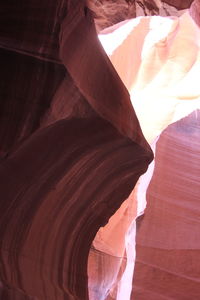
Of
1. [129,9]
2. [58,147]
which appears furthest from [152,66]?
[58,147]

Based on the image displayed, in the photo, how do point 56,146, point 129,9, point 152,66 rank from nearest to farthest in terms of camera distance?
point 56,146
point 129,9
point 152,66

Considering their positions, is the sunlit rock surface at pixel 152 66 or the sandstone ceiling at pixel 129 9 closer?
the sandstone ceiling at pixel 129 9

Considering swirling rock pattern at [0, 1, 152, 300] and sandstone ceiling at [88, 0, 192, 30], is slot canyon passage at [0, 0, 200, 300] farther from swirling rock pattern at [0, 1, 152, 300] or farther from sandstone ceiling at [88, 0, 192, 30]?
sandstone ceiling at [88, 0, 192, 30]

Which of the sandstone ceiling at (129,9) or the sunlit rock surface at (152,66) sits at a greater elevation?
the sandstone ceiling at (129,9)

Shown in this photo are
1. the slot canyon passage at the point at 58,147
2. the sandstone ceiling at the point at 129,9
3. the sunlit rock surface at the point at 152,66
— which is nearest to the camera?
the slot canyon passage at the point at 58,147

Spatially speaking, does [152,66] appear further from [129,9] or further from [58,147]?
[58,147]

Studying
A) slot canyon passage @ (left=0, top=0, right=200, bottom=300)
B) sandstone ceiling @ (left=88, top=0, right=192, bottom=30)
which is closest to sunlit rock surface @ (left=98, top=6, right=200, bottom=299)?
sandstone ceiling @ (left=88, top=0, right=192, bottom=30)

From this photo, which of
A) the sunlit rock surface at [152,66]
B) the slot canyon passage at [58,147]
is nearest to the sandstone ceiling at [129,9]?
the sunlit rock surface at [152,66]

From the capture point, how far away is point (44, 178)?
733 mm

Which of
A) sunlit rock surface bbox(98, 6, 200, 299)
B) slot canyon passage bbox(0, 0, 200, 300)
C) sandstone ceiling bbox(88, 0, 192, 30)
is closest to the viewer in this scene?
slot canyon passage bbox(0, 0, 200, 300)

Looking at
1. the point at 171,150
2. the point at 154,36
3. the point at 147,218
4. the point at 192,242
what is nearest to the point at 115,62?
the point at 154,36

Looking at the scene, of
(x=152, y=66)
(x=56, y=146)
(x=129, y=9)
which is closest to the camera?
(x=56, y=146)

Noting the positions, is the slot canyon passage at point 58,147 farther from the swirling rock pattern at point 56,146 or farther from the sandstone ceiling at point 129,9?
the sandstone ceiling at point 129,9

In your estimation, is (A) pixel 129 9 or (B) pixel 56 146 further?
(A) pixel 129 9
